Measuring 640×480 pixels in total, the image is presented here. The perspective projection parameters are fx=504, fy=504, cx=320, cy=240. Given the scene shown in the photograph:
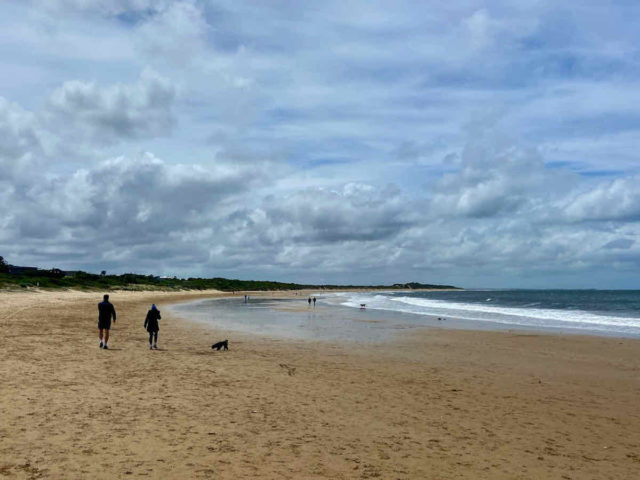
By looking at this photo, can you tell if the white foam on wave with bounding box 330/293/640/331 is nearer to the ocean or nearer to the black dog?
the ocean

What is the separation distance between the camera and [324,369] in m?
16.8

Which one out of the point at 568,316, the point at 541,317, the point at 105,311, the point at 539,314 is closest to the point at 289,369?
the point at 105,311

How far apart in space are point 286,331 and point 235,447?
22686 millimetres

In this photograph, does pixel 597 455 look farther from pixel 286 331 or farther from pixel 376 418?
pixel 286 331

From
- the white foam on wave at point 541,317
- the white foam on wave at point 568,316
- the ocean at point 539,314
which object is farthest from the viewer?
the white foam on wave at point 568,316

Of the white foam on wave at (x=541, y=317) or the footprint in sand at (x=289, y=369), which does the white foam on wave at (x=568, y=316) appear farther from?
the footprint in sand at (x=289, y=369)

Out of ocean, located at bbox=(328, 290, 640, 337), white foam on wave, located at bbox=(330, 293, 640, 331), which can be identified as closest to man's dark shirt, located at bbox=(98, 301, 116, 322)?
ocean, located at bbox=(328, 290, 640, 337)

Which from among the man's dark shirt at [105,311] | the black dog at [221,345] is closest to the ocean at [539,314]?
the black dog at [221,345]

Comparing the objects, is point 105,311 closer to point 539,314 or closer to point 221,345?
point 221,345

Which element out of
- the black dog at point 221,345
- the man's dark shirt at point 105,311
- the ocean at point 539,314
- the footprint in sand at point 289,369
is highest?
the man's dark shirt at point 105,311

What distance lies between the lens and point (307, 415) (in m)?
10.9

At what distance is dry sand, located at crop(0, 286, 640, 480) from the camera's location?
7.93m

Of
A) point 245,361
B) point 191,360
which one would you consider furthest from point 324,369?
point 191,360

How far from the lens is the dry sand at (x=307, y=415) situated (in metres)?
7.93
